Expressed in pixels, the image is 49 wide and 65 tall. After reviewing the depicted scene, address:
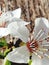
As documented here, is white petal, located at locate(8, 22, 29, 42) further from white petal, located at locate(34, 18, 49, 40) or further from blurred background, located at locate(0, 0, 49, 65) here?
blurred background, located at locate(0, 0, 49, 65)

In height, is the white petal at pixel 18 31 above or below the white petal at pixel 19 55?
above

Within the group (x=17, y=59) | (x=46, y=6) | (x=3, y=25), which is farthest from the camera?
(x=46, y=6)

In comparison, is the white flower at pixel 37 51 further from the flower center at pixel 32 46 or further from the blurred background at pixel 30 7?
the blurred background at pixel 30 7

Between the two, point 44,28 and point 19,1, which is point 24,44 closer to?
point 44,28

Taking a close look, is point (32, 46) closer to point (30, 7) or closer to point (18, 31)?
point (18, 31)

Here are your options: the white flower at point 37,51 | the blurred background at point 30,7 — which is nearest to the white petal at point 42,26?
the white flower at point 37,51

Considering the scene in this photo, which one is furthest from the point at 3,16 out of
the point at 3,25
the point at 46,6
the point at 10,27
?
the point at 46,6

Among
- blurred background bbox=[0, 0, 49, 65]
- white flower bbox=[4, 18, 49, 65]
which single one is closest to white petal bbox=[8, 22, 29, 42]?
white flower bbox=[4, 18, 49, 65]

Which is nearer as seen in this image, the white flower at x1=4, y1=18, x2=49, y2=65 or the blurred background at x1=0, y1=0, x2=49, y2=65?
the white flower at x1=4, y1=18, x2=49, y2=65
